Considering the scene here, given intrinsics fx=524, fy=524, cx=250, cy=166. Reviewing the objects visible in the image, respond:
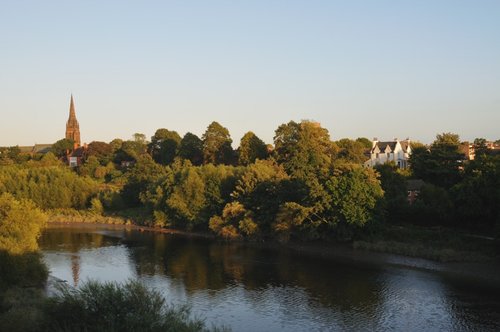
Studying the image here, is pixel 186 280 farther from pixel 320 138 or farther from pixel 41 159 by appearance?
pixel 41 159

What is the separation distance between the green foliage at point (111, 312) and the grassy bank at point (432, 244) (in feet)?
90.5

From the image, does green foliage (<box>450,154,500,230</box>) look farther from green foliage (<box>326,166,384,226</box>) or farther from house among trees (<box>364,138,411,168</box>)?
house among trees (<box>364,138,411,168</box>)

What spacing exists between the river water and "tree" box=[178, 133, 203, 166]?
119 ft

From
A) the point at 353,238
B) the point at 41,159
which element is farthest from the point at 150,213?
the point at 41,159

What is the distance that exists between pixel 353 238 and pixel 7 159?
263 ft

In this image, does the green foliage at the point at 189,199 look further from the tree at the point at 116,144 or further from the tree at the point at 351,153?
the tree at the point at 116,144

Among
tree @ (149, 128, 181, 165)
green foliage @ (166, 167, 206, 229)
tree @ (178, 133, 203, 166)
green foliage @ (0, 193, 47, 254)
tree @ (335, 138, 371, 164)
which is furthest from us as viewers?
tree @ (149, 128, 181, 165)

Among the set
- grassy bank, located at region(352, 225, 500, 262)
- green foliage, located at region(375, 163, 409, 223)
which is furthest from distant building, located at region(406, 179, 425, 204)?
grassy bank, located at region(352, 225, 500, 262)

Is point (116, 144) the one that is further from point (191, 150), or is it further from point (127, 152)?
point (191, 150)

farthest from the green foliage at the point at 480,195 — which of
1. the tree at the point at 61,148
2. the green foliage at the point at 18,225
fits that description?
the tree at the point at 61,148

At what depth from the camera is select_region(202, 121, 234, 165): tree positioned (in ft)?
272

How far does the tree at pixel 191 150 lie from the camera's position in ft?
286

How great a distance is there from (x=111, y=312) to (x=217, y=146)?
6528 centimetres

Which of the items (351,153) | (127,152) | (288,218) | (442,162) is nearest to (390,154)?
(351,153)
